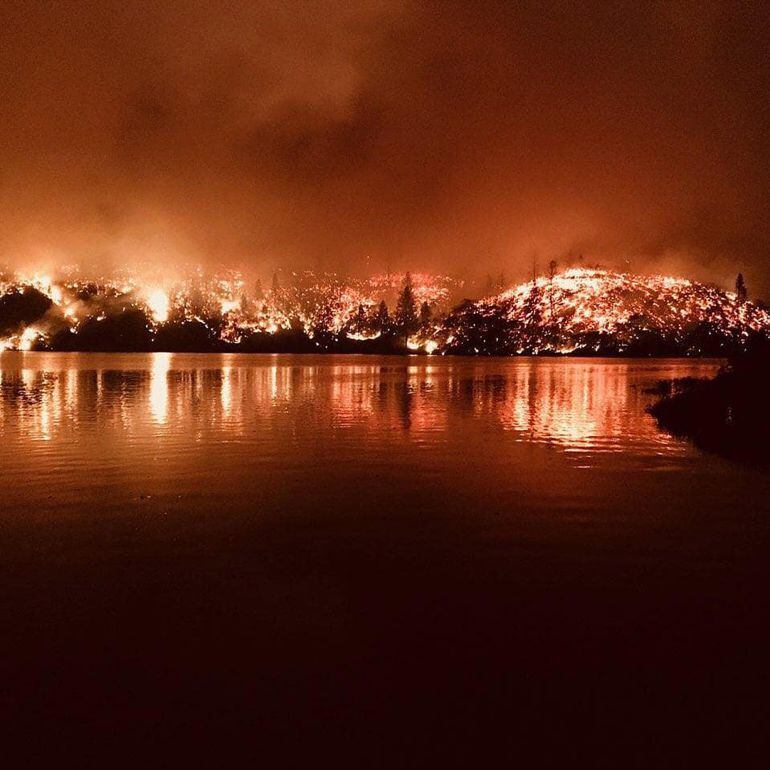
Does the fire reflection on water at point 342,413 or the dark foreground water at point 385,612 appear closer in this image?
the dark foreground water at point 385,612

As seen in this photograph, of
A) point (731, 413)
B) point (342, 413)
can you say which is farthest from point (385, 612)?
point (731, 413)

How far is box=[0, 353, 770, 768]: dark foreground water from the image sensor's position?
8.94 m

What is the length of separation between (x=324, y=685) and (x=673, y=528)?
1195 centimetres

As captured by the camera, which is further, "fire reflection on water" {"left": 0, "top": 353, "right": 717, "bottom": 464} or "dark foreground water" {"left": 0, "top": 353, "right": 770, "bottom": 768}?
"fire reflection on water" {"left": 0, "top": 353, "right": 717, "bottom": 464}

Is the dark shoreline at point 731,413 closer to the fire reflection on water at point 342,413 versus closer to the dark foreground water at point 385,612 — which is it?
the fire reflection on water at point 342,413

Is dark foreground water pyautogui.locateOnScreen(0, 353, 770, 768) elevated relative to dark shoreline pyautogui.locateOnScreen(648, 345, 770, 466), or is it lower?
lower

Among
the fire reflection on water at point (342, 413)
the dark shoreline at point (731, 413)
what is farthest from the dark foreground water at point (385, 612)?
the fire reflection on water at point (342, 413)

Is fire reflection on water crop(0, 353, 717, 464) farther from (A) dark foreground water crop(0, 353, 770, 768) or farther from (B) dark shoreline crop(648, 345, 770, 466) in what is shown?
(A) dark foreground water crop(0, 353, 770, 768)

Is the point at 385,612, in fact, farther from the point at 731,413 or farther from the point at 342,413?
the point at 731,413

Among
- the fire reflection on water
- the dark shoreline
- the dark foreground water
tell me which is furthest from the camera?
the fire reflection on water

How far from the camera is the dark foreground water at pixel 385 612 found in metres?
8.94

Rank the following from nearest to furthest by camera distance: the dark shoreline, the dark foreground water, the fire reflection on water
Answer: the dark foreground water
the dark shoreline
the fire reflection on water

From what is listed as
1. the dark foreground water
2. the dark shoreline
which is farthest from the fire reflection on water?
the dark foreground water

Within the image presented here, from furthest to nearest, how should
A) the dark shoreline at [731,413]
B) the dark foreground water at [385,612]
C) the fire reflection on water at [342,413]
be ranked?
1. the fire reflection on water at [342,413]
2. the dark shoreline at [731,413]
3. the dark foreground water at [385,612]
